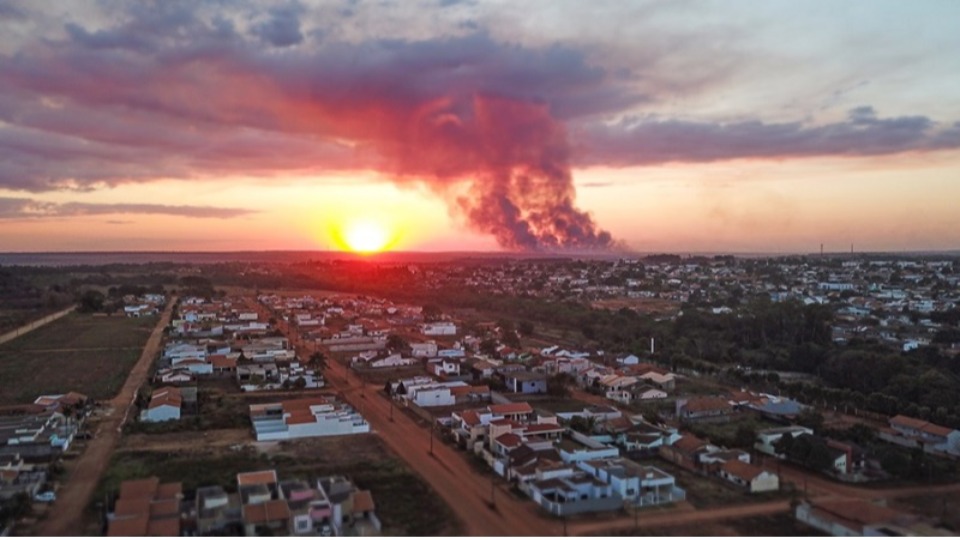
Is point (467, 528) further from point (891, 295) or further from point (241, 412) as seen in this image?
point (891, 295)

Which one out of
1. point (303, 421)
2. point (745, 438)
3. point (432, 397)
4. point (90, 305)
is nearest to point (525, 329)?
point (432, 397)

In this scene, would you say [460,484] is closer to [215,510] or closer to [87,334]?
[215,510]

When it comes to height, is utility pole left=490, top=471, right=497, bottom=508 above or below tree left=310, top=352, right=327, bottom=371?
below

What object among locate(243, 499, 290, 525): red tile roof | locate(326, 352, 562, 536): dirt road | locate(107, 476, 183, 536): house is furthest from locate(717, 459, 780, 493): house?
locate(107, 476, 183, 536): house

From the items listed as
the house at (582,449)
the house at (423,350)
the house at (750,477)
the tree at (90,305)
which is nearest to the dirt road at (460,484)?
the house at (582,449)

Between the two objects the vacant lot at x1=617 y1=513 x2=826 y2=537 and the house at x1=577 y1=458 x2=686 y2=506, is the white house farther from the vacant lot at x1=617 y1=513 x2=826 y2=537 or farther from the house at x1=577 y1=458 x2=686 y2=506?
the vacant lot at x1=617 y1=513 x2=826 y2=537

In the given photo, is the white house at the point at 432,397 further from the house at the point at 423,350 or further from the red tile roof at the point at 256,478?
the house at the point at 423,350

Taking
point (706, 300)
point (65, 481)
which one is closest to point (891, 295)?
point (706, 300)
